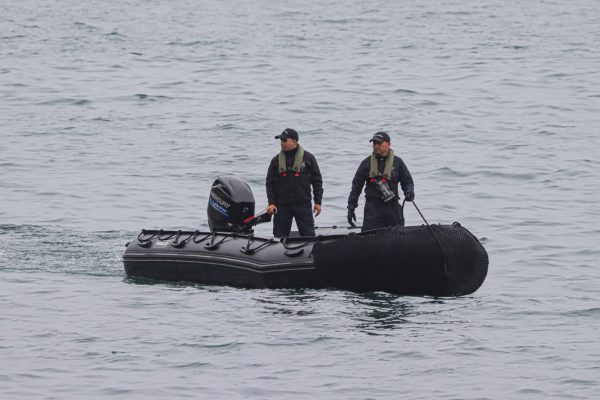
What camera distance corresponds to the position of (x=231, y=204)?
1464 centimetres

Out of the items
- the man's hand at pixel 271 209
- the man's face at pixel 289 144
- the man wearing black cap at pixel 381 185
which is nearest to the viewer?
the man wearing black cap at pixel 381 185

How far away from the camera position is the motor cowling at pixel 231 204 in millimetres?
14664

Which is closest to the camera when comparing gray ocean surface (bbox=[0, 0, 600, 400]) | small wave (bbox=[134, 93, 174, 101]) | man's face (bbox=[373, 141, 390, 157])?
gray ocean surface (bbox=[0, 0, 600, 400])

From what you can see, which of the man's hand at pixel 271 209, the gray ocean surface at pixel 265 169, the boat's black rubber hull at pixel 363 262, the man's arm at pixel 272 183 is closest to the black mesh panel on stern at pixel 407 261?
the boat's black rubber hull at pixel 363 262

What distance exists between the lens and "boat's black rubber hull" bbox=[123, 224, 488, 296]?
13.0 metres

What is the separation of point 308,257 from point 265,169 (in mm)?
9531

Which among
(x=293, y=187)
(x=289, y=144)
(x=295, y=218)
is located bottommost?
(x=295, y=218)

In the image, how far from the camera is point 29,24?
1513 inches

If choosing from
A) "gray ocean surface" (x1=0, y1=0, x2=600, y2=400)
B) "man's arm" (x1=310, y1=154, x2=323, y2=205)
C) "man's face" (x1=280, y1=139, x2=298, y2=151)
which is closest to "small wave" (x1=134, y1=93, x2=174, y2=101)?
"gray ocean surface" (x1=0, y1=0, x2=600, y2=400)

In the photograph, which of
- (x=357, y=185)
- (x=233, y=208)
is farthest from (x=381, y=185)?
(x=233, y=208)

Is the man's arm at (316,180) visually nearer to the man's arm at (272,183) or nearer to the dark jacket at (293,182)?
the dark jacket at (293,182)

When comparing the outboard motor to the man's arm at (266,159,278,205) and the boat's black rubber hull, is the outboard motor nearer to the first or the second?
the man's arm at (266,159,278,205)

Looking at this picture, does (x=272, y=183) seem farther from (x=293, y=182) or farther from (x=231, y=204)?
(x=231, y=204)

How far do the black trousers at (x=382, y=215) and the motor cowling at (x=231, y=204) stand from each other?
5.03ft
